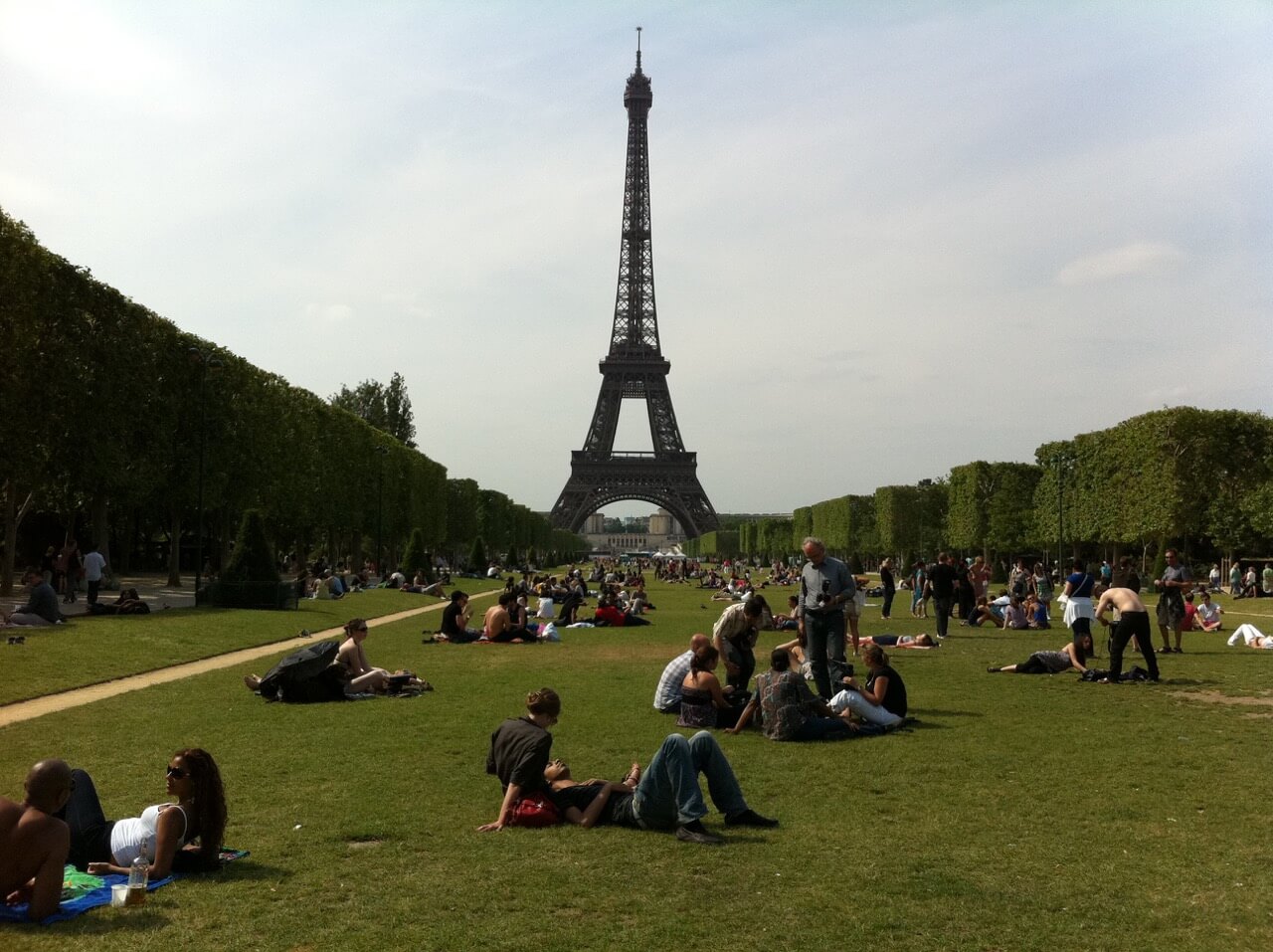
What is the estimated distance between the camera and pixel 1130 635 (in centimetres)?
1628

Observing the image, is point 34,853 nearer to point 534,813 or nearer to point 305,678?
point 534,813

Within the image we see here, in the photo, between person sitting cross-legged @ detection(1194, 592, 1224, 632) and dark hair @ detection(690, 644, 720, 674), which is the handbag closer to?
dark hair @ detection(690, 644, 720, 674)

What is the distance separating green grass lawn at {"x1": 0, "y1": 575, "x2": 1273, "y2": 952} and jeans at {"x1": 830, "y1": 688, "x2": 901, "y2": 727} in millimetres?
Answer: 328

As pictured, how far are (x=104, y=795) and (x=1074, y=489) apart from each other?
55.5 meters

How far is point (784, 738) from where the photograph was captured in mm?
11898

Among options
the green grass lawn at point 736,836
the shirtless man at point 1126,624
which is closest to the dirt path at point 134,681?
the green grass lawn at point 736,836

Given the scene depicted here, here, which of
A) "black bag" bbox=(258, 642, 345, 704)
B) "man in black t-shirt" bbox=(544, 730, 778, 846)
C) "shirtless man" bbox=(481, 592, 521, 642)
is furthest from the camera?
"shirtless man" bbox=(481, 592, 521, 642)

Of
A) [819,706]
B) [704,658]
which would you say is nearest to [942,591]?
[819,706]

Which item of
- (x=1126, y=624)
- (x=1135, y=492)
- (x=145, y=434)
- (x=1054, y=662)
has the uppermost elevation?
(x=145, y=434)

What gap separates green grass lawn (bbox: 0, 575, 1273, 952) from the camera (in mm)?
6129

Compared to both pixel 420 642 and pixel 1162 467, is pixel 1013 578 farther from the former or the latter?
pixel 1162 467

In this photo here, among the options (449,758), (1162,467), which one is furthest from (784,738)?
(1162,467)

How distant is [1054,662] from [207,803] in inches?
542

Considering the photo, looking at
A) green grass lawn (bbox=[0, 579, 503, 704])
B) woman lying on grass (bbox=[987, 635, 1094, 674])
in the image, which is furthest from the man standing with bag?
green grass lawn (bbox=[0, 579, 503, 704])
